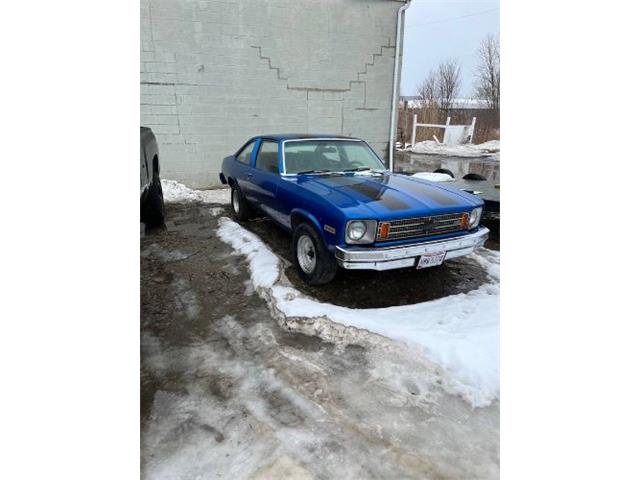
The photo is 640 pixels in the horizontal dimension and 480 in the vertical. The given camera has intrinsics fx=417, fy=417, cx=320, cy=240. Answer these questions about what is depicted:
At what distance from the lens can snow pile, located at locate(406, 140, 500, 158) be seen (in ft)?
62.8

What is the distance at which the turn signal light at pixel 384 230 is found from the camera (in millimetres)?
3467

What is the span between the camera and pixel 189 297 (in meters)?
3.86

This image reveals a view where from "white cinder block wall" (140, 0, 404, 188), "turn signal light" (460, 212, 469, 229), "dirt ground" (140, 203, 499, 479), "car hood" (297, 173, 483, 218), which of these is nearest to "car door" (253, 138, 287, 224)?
"car hood" (297, 173, 483, 218)

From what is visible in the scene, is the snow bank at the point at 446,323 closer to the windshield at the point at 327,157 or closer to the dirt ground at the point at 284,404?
the dirt ground at the point at 284,404

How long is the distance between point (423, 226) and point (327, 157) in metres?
1.78

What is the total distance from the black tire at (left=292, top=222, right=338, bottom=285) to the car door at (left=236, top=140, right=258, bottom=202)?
1.71 meters

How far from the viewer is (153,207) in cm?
598

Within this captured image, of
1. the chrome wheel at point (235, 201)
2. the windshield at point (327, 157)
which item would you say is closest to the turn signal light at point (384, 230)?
the windshield at point (327, 157)

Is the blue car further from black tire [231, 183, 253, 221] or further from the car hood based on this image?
black tire [231, 183, 253, 221]

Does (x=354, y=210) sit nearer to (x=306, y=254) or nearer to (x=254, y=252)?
(x=306, y=254)

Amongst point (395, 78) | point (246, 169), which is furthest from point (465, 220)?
point (395, 78)

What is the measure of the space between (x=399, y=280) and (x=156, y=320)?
2.37 metres

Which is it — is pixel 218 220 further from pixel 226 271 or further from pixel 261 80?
pixel 261 80
